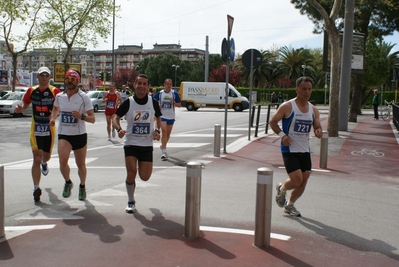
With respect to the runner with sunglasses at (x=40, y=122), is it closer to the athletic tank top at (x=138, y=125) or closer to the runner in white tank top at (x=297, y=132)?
the athletic tank top at (x=138, y=125)

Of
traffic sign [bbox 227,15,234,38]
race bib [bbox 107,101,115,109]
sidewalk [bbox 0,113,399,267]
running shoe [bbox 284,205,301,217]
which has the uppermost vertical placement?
traffic sign [bbox 227,15,234,38]

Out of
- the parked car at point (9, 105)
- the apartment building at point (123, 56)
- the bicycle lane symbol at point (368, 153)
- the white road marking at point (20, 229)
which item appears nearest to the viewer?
the white road marking at point (20, 229)

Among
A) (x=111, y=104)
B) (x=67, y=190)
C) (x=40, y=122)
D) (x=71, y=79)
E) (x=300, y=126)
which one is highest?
(x=71, y=79)

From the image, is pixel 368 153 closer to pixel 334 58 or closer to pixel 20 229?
pixel 334 58

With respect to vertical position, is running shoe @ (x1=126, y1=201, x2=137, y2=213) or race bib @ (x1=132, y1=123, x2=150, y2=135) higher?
race bib @ (x1=132, y1=123, x2=150, y2=135)

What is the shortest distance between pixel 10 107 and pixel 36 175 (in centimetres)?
2184

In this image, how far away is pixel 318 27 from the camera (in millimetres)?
23828

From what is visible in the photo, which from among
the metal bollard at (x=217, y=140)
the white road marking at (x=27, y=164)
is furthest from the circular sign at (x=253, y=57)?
the white road marking at (x=27, y=164)

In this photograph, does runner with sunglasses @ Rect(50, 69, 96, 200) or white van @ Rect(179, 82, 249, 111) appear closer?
runner with sunglasses @ Rect(50, 69, 96, 200)

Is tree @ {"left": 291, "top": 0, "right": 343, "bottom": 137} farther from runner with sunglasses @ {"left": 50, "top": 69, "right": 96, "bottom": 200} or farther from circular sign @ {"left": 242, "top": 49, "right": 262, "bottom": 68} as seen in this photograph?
runner with sunglasses @ {"left": 50, "top": 69, "right": 96, "bottom": 200}

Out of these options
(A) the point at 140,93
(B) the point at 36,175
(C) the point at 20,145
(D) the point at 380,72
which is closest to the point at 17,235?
(B) the point at 36,175

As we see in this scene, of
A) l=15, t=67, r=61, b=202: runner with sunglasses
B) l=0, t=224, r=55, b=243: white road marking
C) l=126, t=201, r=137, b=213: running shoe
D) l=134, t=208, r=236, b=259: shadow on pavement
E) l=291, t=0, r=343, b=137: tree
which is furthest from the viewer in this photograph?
l=291, t=0, r=343, b=137: tree

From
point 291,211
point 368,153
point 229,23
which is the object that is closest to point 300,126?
point 291,211

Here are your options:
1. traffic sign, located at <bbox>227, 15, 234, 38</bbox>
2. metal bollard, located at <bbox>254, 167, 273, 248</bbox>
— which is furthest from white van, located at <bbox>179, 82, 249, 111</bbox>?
metal bollard, located at <bbox>254, 167, 273, 248</bbox>
